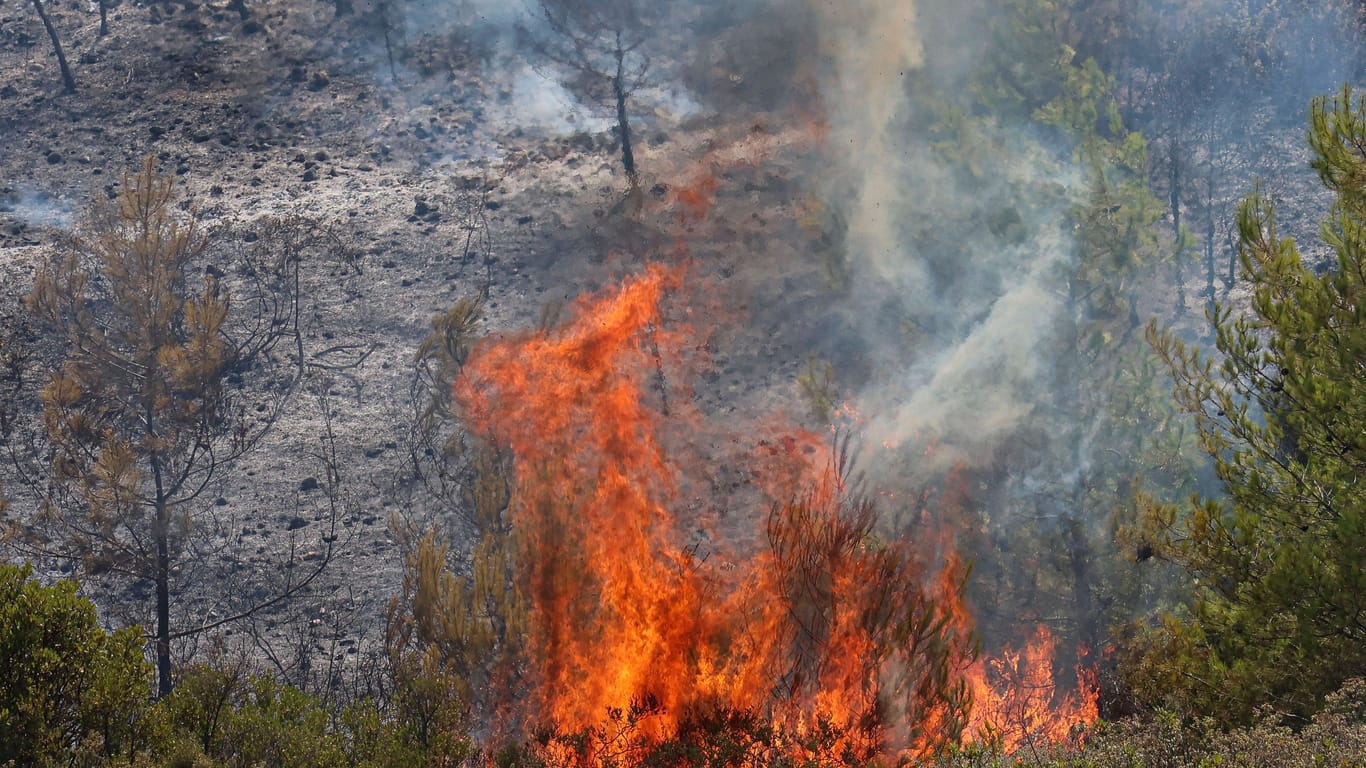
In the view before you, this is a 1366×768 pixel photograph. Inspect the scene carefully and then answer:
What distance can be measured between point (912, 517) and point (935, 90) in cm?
1283

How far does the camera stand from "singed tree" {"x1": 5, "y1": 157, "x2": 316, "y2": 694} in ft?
75.9

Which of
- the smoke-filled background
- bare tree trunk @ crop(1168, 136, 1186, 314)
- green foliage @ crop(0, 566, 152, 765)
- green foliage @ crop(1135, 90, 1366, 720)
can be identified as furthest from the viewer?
bare tree trunk @ crop(1168, 136, 1186, 314)

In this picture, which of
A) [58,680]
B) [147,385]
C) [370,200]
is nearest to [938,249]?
[370,200]

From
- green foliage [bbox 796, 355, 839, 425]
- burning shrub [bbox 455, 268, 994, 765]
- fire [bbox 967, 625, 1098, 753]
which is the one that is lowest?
fire [bbox 967, 625, 1098, 753]

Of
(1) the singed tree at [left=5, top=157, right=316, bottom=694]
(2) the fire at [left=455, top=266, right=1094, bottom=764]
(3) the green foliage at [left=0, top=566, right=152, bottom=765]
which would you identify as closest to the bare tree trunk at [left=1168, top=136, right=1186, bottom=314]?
(2) the fire at [left=455, top=266, right=1094, bottom=764]

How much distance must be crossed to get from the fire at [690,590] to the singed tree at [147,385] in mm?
5426

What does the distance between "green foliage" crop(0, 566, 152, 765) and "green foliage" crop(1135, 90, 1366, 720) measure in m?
12.0

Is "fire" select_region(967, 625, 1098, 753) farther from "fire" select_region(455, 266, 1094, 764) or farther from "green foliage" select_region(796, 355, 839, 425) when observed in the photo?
"green foliage" select_region(796, 355, 839, 425)

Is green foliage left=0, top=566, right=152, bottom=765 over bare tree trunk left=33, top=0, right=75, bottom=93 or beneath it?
beneath

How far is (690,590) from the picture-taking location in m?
23.0

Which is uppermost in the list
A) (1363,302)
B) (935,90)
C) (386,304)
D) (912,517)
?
(935,90)

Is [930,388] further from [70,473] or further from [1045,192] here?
[70,473]

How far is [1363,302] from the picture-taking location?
13.0 m

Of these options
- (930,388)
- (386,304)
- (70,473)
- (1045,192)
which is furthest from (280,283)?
(1045,192)
